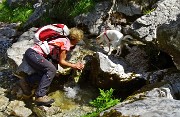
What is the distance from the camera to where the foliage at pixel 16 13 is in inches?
591

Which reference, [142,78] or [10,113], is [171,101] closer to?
[142,78]

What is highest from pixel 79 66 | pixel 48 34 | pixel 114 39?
pixel 48 34

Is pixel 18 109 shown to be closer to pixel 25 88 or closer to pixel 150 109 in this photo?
pixel 25 88

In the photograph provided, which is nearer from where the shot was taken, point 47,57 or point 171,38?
point 171,38

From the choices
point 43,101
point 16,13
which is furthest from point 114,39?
point 16,13

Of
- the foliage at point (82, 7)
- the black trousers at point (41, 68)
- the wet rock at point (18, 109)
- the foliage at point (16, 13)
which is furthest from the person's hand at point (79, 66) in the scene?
the foliage at point (16, 13)

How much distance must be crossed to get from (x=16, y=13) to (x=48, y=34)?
7896mm

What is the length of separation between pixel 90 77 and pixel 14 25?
6356mm

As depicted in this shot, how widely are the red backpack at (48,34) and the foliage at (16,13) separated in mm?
6625

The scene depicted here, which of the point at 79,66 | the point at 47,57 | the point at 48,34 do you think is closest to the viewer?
the point at 48,34

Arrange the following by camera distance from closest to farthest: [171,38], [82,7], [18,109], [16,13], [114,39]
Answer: [171,38]
[18,109]
[114,39]
[82,7]
[16,13]

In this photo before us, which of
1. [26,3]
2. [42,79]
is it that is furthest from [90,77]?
[26,3]

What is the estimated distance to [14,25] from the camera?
46.7 feet

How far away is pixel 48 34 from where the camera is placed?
8.27m
